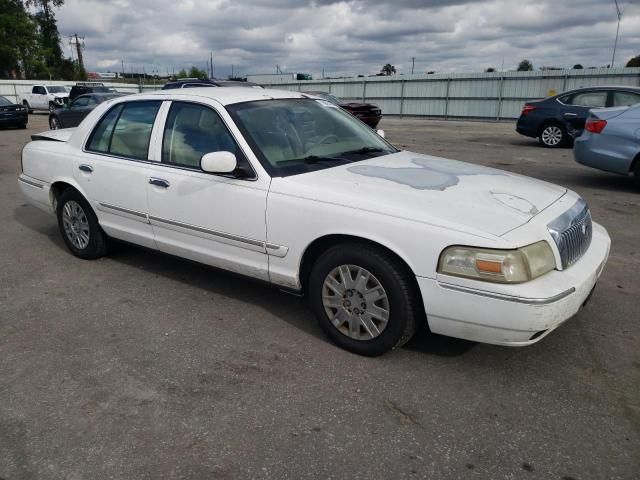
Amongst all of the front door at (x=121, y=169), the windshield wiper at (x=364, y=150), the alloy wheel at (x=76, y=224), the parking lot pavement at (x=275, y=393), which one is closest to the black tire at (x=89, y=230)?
the alloy wheel at (x=76, y=224)

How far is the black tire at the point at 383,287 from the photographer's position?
10.1 feet

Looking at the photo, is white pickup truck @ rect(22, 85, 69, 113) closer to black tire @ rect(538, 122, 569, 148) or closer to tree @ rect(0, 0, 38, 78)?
black tire @ rect(538, 122, 569, 148)

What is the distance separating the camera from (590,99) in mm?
13227

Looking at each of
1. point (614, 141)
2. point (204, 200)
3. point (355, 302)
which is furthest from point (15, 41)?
point (355, 302)

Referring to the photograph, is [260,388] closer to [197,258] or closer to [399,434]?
[399,434]

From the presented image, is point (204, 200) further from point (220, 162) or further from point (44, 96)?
point (44, 96)

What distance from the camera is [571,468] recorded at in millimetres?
2414

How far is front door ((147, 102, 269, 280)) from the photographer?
3631mm

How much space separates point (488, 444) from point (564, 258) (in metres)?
1.18

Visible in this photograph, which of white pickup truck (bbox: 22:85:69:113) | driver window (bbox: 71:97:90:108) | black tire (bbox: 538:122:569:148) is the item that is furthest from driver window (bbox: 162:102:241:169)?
white pickup truck (bbox: 22:85:69:113)

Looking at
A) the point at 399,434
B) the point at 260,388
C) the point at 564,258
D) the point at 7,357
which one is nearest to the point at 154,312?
the point at 7,357

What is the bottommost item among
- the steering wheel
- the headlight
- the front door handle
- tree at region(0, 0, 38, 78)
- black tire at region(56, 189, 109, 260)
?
black tire at region(56, 189, 109, 260)

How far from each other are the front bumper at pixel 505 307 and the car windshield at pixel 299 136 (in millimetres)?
1305

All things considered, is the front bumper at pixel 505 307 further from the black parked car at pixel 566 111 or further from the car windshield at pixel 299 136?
the black parked car at pixel 566 111
